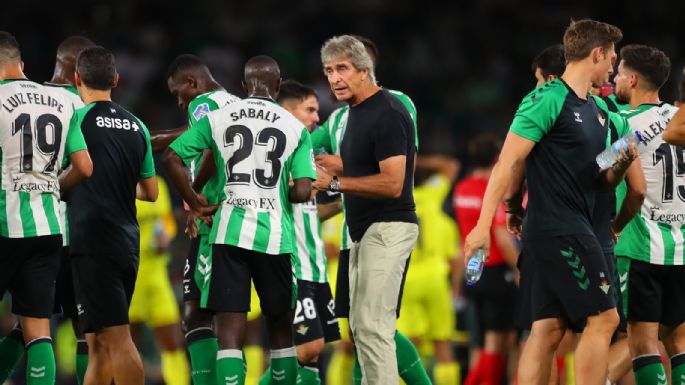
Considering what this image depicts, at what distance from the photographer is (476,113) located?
1930 cm

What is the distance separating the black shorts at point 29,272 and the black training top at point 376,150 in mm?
2051

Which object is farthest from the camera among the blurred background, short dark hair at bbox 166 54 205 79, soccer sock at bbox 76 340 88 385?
the blurred background

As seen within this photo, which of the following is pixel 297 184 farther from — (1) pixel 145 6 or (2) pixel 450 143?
(1) pixel 145 6

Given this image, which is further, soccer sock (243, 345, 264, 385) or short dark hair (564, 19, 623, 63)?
soccer sock (243, 345, 264, 385)

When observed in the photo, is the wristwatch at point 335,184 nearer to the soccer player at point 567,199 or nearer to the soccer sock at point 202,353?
the soccer player at point 567,199

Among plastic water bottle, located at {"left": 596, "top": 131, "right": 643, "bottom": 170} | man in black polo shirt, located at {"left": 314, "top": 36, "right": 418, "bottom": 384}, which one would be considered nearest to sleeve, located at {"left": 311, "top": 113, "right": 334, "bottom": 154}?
man in black polo shirt, located at {"left": 314, "top": 36, "right": 418, "bottom": 384}

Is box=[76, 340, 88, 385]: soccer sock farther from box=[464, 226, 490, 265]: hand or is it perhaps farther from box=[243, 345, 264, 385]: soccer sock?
box=[464, 226, 490, 265]: hand

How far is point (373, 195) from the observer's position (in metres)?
7.82

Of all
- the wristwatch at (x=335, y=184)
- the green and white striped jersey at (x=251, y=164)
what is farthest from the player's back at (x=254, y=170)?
the wristwatch at (x=335, y=184)

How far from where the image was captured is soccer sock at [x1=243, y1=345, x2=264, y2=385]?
11.1 metres

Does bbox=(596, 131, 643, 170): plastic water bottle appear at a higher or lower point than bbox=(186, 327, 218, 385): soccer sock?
higher

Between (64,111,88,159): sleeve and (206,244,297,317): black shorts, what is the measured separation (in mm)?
1160

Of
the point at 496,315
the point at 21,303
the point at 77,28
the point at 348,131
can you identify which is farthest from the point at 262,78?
the point at 77,28

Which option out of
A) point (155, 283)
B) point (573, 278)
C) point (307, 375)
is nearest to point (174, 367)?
point (155, 283)
